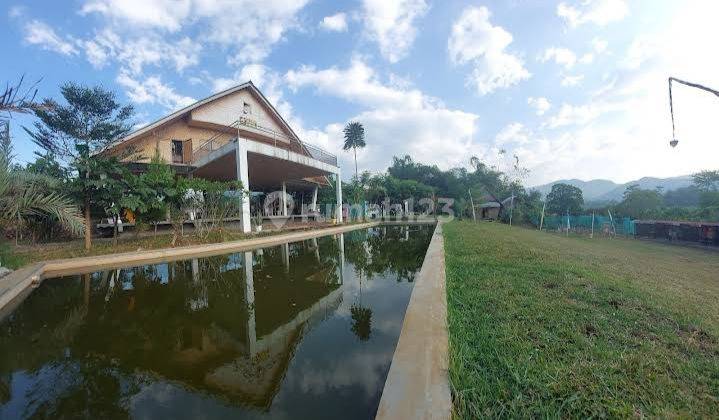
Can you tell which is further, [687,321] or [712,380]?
[687,321]

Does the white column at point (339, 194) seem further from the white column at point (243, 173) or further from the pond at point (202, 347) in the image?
the pond at point (202, 347)

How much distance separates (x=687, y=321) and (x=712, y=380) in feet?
4.33

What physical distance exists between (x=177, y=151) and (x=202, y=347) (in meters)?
15.9

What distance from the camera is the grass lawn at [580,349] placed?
1.61m

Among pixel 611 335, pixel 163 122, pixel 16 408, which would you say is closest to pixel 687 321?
pixel 611 335

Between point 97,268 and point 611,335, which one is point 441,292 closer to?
point 611,335

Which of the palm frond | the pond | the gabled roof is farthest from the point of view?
the gabled roof

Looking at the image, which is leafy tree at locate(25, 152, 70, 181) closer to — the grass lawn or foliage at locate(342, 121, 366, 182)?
the grass lawn

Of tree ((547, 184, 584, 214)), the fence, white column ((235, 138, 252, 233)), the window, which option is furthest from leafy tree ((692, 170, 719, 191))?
the window

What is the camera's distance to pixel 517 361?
78.7 inches

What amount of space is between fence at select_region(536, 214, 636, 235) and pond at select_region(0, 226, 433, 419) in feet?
64.5

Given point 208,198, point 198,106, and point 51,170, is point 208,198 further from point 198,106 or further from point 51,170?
point 198,106

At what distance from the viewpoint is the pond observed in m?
1.98

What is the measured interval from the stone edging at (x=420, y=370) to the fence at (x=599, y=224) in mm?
20406
